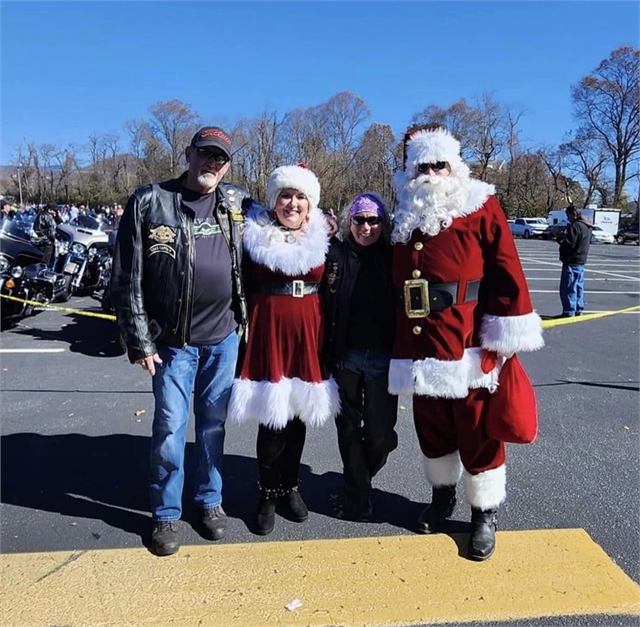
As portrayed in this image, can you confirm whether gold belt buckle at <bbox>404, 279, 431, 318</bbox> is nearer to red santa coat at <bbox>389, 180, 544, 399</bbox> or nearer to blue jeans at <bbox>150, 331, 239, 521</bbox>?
red santa coat at <bbox>389, 180, 544, 399</bbox>

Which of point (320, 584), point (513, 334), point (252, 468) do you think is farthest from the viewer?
Answer: point (252, 468)

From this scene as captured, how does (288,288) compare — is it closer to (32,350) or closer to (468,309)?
(468,309)

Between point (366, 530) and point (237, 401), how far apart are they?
1.02 meters

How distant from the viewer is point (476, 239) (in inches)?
113

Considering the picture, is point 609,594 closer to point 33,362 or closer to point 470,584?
point 470,584

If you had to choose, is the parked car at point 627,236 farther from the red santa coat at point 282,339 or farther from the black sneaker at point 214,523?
the black sneaker at point 214,523

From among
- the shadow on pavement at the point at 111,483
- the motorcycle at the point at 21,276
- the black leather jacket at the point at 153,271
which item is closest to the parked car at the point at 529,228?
the motorcycle at the point at 21,276

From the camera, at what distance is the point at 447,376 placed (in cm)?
283

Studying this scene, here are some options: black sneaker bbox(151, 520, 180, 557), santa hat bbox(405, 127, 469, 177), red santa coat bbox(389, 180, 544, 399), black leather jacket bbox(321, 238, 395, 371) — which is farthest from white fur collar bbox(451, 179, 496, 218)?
black sneaker bbox(151, 520, 180, 557)

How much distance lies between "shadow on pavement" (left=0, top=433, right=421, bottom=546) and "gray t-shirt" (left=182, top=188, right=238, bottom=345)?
1.12 meters

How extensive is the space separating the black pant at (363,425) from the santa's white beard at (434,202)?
83cm

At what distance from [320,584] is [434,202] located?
1.90 metres

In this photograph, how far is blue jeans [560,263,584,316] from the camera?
9977 mm

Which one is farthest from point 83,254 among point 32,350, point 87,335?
point 32,350
